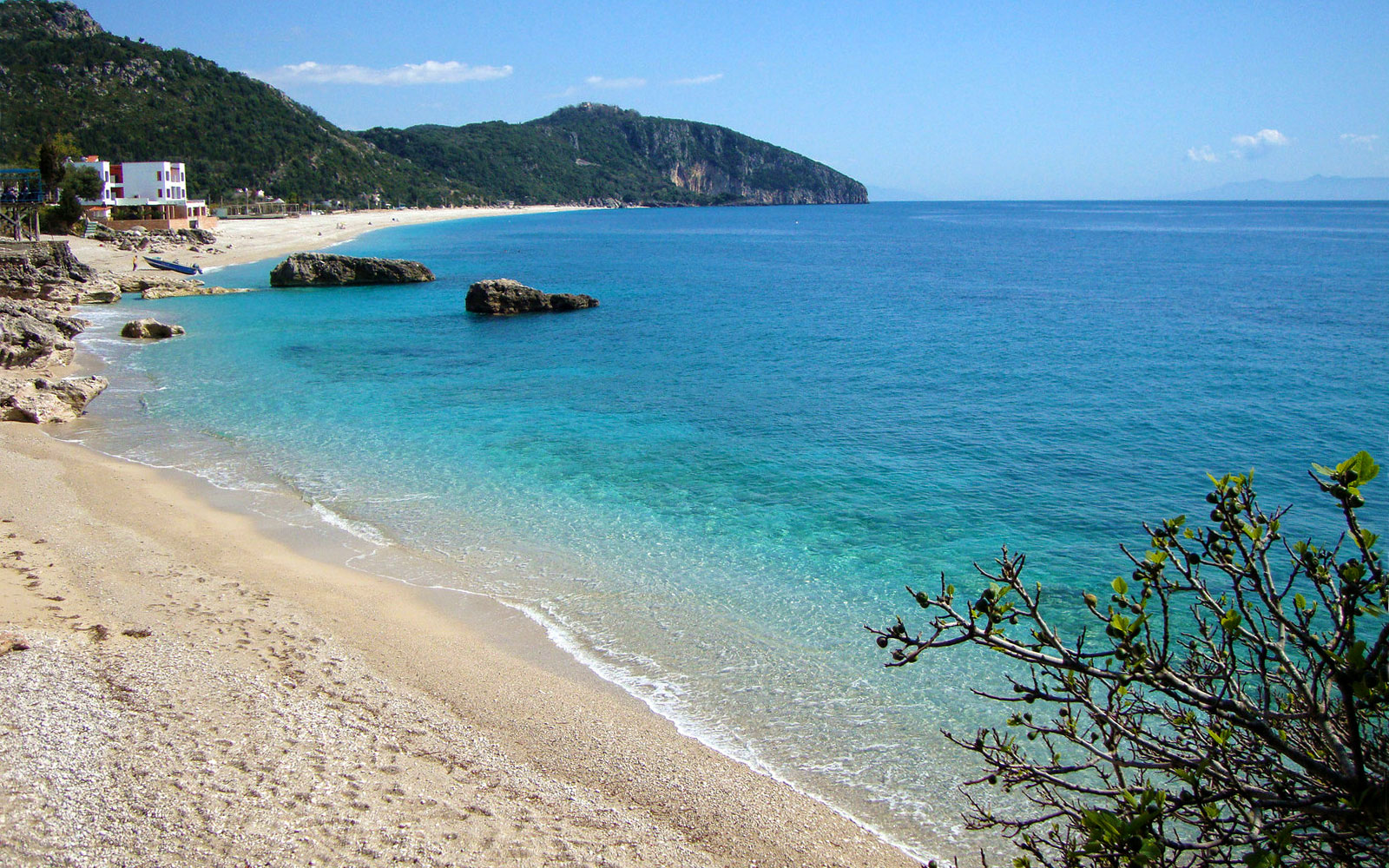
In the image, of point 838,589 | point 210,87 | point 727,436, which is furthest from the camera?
point 210,87

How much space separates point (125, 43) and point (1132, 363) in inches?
5528

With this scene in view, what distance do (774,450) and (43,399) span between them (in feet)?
60.8

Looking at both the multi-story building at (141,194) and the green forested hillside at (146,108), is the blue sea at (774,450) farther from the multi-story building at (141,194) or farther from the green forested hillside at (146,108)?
the green forested hillside at (146,108)

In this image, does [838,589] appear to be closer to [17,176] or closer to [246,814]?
[246,814]

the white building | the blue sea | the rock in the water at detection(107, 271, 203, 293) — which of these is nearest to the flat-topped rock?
the rock in the water at detection(107, 271, 203, 293)

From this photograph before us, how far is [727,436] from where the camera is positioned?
22234mm

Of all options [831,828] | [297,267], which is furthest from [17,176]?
[831,828]

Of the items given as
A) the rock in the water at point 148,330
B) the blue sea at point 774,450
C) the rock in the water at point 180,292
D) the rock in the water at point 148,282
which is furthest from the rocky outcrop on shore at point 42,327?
the rock in the water at point 148,330

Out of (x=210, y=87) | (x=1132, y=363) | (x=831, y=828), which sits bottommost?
(x=831, y=828)

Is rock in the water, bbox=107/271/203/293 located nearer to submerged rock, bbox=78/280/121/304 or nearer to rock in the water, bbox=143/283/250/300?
rock in the water, bbox=143/283/250/300

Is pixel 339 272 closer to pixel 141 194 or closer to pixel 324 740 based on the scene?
pixel 141 194

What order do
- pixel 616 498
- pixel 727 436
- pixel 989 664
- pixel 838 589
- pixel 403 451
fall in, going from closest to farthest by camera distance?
pixel 989 664
pixel 838 589
pixel 616 498
pixel 403 451
pixel 727 436

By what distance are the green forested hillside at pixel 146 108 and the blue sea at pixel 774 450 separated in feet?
256

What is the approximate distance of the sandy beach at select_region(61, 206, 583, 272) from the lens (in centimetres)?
5913
